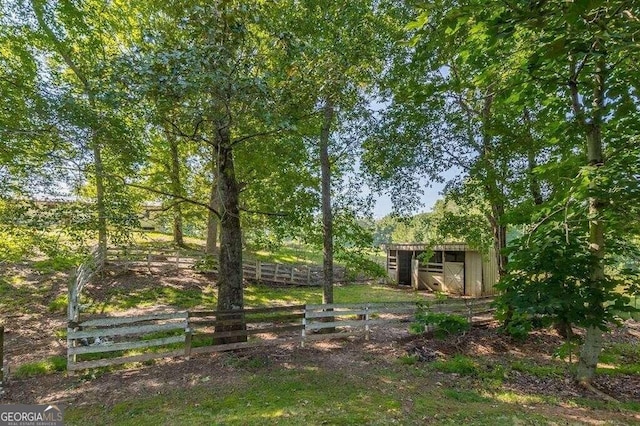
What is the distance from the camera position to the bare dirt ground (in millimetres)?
5278

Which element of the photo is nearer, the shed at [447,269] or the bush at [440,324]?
the bush at [440,324]

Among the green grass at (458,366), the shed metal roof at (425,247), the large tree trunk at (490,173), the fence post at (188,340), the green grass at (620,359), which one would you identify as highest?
the large tree trunk at (490,173)

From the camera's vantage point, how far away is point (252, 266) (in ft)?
54.3

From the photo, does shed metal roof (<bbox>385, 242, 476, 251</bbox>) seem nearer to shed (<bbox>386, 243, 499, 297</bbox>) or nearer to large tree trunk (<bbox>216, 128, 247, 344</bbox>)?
shed (<bbox>386, 243, 499, 297</bbox>)

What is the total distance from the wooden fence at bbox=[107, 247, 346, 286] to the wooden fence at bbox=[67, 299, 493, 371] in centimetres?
567

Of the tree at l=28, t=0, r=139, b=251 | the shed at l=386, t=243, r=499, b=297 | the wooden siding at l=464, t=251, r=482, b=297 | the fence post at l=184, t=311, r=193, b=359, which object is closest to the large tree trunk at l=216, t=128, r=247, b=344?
the fence post at l=184, t=311, r=193, b=359

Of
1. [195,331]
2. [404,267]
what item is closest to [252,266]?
[195,331]

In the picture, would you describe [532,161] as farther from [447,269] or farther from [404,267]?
[404,267]

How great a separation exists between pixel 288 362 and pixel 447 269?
42.4 feet

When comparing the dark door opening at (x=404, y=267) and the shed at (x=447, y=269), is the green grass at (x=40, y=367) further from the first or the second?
the dark door opening at (x=404, y=267)

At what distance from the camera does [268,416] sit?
436 centimetres

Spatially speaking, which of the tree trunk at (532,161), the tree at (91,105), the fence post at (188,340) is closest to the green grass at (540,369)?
the tree trunk at (532,161)

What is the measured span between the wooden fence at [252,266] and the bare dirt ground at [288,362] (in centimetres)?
400

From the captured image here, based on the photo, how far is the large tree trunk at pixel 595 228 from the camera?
16.3 feet
